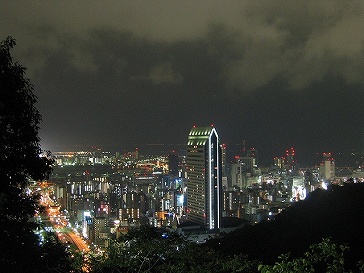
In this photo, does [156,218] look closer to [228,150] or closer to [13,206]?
[13,206]

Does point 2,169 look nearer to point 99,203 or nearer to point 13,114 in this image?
point 13,114

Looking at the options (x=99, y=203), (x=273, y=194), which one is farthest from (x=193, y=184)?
(x=273, y=194)

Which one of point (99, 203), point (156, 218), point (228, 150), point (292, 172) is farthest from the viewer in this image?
point (228, 150)

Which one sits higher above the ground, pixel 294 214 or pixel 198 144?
pixel 198 144

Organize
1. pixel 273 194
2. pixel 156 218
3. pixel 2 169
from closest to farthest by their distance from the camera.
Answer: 1. pixel 2 169
2. pixel 156 218
3. pixel 273 194

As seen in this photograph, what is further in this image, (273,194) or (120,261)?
(273,194)

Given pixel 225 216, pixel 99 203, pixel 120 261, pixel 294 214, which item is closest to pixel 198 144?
pixel 225 216

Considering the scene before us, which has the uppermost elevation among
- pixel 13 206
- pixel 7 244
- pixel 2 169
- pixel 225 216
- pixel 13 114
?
pixel 13 114

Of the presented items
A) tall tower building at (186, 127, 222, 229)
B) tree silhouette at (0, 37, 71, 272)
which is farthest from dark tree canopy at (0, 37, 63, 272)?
tall tower building at (186, 127, 222, 229)
